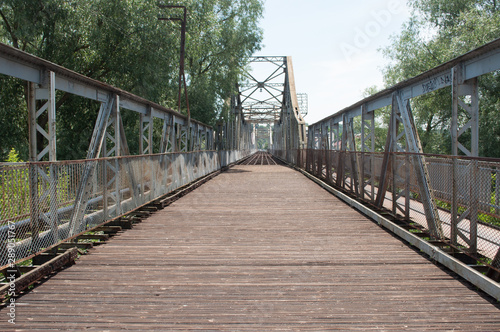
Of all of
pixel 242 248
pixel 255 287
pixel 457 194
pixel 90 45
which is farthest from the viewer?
pixel 90 45

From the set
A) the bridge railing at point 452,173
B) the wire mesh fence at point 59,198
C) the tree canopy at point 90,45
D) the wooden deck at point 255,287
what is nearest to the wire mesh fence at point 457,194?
the bridge railing at point 452,173

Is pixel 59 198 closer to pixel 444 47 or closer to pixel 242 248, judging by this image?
pixel 242 248

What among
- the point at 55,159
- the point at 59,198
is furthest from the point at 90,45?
the point at 59,198

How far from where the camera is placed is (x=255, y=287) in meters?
4.20

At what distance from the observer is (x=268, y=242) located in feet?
20.4

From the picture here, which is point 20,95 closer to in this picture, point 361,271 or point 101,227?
point 101,227

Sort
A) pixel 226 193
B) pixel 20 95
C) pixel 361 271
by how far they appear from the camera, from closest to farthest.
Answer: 1. pixel 361 271
2. pixel 226 193
3. pixel 20 95

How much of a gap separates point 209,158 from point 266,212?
11458 mm

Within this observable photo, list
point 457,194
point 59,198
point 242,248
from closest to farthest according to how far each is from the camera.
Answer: point 457,194, point 59,198, point 242,248

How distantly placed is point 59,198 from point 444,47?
23516mm

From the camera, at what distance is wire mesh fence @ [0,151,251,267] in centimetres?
422

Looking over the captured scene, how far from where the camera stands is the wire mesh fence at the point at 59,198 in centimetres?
422

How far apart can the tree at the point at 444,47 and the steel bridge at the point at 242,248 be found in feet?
46.5

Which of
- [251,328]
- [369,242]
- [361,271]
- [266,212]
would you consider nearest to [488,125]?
[266,212]
